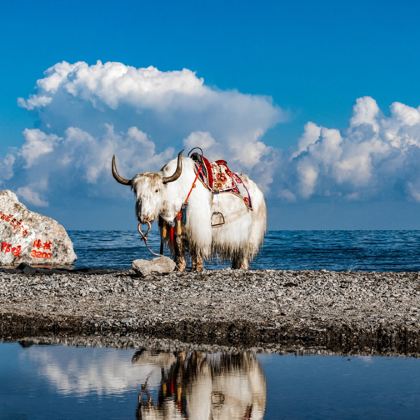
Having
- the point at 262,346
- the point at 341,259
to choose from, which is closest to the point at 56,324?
the point at 262,346

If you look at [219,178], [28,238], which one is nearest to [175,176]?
[219,178]

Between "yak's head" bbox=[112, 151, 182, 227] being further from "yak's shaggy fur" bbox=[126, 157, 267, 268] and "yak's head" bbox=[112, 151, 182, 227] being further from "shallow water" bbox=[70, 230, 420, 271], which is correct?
"shallow water" bbox=[70, 230, 420, 271]

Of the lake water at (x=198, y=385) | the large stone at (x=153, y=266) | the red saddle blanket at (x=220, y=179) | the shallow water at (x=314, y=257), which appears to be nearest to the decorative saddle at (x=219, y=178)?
the red saddle blanket at (x=220, y=179)

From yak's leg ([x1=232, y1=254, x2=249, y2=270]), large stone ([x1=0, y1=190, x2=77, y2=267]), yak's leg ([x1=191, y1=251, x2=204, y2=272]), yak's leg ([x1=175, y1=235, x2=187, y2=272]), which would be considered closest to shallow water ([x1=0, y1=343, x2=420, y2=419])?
yak's leg ([x1=175, y1=235, x2=187, y2=272])

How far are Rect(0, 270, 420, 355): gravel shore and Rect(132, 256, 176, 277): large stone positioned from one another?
22 centimetres

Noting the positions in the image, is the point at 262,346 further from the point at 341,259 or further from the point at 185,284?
the point at 341,259

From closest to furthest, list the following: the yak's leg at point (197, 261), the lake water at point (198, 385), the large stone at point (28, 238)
Result: the lake water at point (198, 385)
the yak's leg at point (197, 261)
the large stone at point (28, 238)

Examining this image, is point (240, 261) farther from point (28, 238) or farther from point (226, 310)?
point (28, 238)

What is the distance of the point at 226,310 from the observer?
992 centimetres

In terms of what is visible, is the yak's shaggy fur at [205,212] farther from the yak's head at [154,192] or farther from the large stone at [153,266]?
the large stone at [153,266]

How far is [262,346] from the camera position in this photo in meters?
8.09

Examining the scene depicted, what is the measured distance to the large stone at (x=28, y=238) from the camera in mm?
21391

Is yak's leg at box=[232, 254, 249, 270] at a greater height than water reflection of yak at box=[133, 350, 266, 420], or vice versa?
yak's leg at box=[232, 254, 249, 270]

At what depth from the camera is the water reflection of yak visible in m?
5.68
